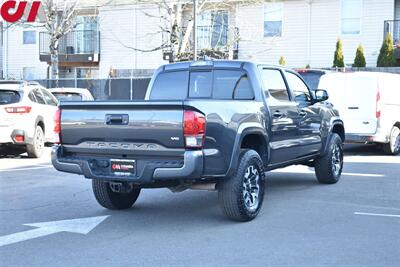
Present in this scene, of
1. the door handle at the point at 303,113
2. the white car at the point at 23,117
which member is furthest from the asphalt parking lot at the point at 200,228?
the white car at the point at 23,117

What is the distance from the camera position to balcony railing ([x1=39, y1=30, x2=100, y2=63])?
31.7 meters

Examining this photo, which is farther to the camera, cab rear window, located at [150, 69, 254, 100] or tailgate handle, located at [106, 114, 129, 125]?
cab rear window, located at [150, 69, 254, 100]

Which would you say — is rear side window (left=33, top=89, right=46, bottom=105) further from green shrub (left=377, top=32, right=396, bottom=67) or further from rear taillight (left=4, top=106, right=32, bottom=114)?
green shrub (left=377, top=32, right=396, bottom=67)

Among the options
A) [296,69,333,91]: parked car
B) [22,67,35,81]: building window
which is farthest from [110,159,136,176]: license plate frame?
[22,67,35,81]: building window

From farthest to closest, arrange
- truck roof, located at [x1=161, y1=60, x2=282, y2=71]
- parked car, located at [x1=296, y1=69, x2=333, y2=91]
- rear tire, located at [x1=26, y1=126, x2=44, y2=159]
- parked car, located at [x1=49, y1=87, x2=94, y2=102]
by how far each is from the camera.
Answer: parked car, located at [x1=49, y1=87, x2=94, y2=102] < parked car, located at [x1=296, y1=69, x2=333, y2=91] < rear tire, located at [x1=26, y1=126, x2=44, y2=159] < truck roof, located at [x1=161, y1=60, x2=282, y2=71]

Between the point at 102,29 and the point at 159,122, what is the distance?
26.3 metres

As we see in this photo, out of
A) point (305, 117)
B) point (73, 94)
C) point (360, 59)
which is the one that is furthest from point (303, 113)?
point (360, 59)

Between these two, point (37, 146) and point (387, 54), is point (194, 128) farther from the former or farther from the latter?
point (387, 54)

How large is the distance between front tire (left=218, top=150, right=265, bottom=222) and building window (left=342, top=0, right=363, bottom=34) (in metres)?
20.1

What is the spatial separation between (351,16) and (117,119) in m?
21.3

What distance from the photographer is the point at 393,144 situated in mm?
13969

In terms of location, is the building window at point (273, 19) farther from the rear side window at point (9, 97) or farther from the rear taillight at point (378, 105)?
the rear side window at point (9, 97)

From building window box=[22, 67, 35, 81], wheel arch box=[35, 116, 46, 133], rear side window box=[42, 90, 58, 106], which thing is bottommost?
wheel arch box=[35, 116, 46, 133]

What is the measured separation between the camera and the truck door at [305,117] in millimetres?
8719
